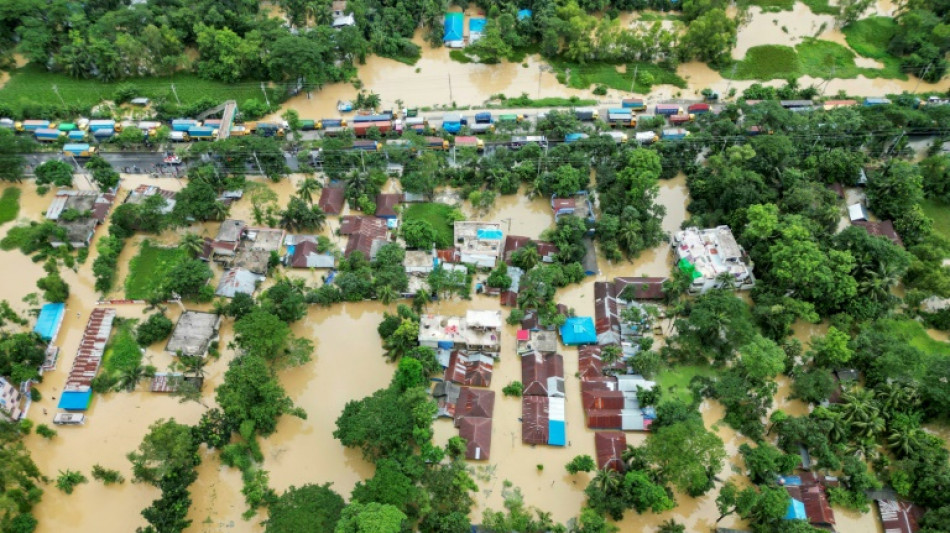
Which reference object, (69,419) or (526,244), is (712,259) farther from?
(69,419)

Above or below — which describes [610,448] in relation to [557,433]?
below

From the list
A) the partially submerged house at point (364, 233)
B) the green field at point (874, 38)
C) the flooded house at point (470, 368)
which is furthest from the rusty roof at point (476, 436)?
the green field at point (874, 38)

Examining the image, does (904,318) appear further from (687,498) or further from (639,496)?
(639,496)

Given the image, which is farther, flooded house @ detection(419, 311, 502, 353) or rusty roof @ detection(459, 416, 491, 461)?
flooded house @ detection(419, 311, 502, 353)

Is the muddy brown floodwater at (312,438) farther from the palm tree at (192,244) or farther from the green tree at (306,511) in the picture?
the palm tree at (192,244)

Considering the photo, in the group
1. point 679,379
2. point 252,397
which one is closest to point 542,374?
point 679,379

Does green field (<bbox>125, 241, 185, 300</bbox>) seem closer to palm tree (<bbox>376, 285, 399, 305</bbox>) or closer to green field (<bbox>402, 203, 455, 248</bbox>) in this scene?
palm tree (<bbox>376, 285, 399, 305</bbox>)

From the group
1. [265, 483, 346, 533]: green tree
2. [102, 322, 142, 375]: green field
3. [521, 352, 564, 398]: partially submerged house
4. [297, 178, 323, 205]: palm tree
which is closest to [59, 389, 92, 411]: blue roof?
[102, 322, 142, 375]: green field
